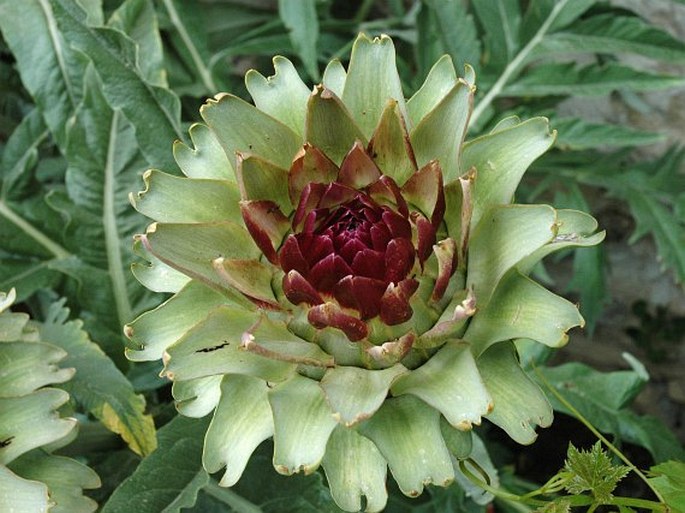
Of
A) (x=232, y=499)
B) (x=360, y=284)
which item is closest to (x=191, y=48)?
(x=232, y=499)

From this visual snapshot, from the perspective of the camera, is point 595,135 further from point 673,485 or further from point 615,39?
point 673,485

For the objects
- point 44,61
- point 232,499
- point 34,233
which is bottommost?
point 232,499

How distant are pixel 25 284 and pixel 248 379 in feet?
1.40

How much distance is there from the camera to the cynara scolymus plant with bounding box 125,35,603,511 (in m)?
0.51

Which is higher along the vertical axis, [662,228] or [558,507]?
[558,507]

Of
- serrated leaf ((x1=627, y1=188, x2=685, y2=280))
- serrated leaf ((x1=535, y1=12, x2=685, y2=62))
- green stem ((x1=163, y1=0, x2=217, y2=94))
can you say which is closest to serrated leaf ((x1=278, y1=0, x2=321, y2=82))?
green stem ((x1=163, y1=0, x2=217, y2=94))

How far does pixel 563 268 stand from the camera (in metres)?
1.23

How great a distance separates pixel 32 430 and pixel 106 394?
0.42ft

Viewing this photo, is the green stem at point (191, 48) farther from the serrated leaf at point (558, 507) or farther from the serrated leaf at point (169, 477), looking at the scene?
the serrated leaf at point (558, 507)

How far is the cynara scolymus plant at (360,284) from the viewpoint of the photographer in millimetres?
507

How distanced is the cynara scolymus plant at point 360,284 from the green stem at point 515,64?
1.24 ft

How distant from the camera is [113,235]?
0.86 meters

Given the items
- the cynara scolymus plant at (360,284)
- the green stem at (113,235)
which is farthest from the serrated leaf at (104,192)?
the cynara scolymus plant at (360,284)

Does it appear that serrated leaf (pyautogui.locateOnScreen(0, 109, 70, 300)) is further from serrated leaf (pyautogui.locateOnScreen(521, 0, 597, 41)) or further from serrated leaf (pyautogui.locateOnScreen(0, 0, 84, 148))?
serrated leaf (pyautogui.locateOnScreen(521, 0, 597, 41))
